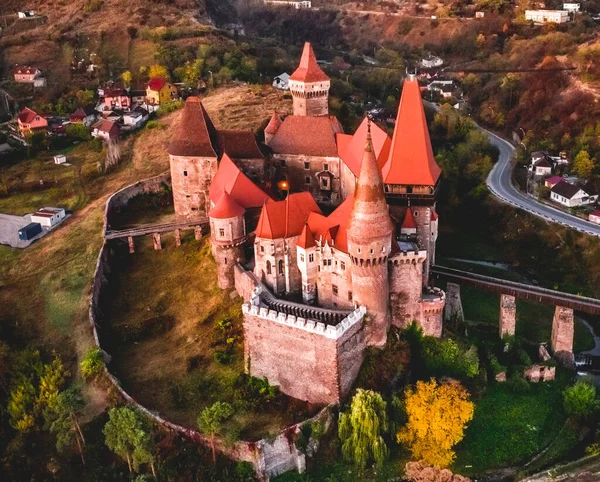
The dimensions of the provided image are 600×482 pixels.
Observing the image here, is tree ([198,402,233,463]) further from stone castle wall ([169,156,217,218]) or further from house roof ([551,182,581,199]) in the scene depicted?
house roof ([551,182,581,199])

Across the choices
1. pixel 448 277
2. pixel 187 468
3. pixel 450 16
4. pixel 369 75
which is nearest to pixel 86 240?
pixel 187 468

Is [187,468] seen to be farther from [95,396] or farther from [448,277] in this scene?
[448,277]

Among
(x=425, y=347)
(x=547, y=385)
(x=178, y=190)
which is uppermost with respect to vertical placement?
(x=178, y=190)

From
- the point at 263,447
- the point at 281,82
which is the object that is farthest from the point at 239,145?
the point at 281,82

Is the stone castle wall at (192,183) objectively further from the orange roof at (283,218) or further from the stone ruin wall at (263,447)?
the stone ruin wall at (263,447)

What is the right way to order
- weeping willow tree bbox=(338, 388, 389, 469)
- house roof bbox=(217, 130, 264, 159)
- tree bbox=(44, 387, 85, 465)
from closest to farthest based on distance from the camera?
1. weeping willow tree bbox=(338, 388, 389, 469)
2. tree bbox=(44, 387, 85, 465)
3. house roof bbox=(217, 130, 264, 159)

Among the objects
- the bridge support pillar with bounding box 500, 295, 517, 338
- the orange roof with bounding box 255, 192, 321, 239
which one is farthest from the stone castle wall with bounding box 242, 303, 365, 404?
the bridge support pillar with bounding box 500, 295, 517, 338
